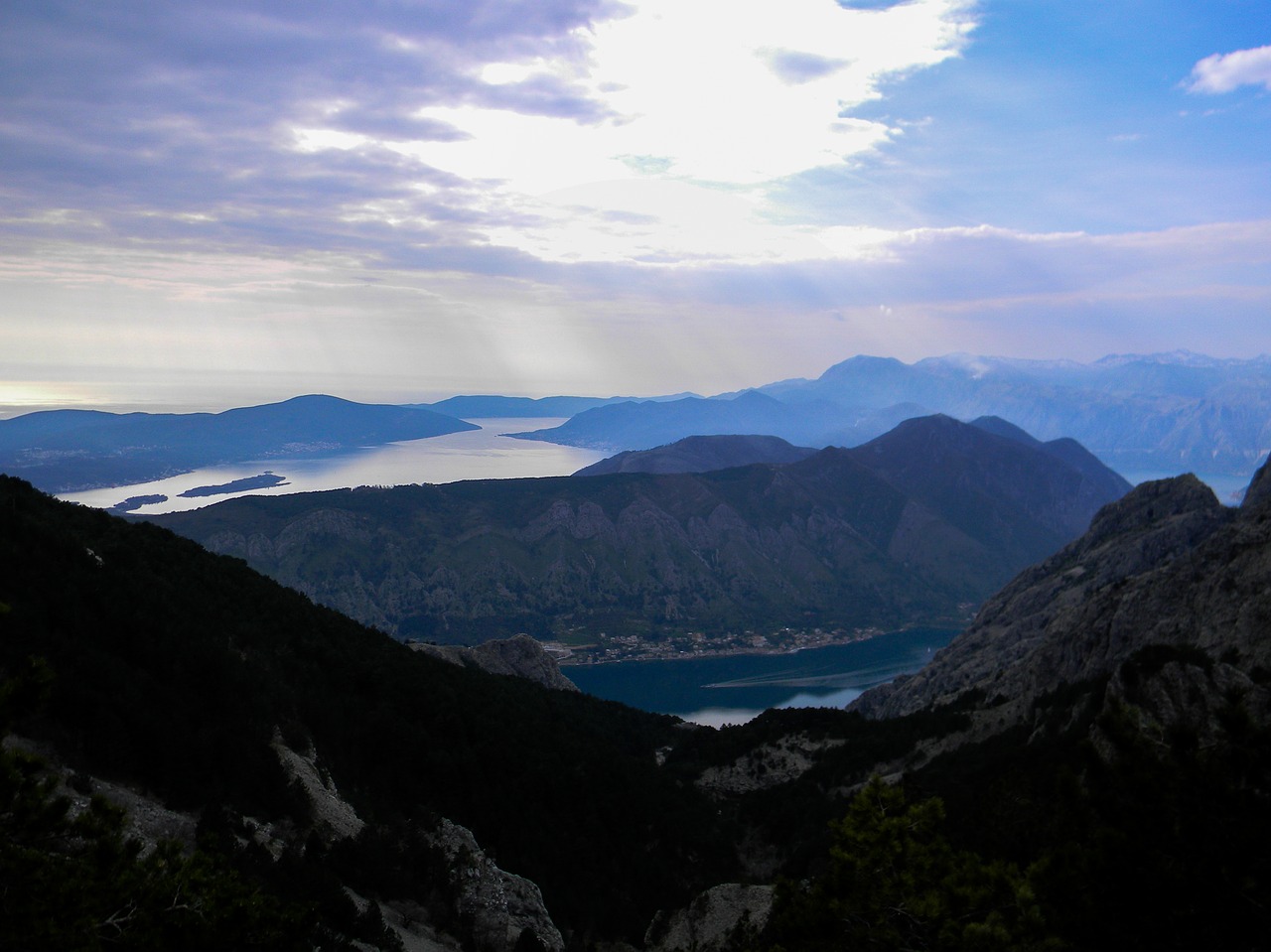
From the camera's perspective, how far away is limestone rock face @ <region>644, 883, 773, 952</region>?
35281 millimetres

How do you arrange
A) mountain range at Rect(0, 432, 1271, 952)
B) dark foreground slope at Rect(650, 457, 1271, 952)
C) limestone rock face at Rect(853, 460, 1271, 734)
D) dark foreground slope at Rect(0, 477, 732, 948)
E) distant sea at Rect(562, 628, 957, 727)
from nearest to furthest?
mountain range at Rect(0, 432, 1271, 952)
dark foreground slope at Rect(650, 457, 1271, 952)
dark foreground slope at Rect(0, 477, 732, 948)
limestone rock face at Rect(853, 460, 1271, 734)
distant sea at Rect(562, 628, 957, 727)

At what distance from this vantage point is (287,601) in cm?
5575

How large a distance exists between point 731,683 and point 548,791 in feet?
437

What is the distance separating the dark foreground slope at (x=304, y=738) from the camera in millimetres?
25688

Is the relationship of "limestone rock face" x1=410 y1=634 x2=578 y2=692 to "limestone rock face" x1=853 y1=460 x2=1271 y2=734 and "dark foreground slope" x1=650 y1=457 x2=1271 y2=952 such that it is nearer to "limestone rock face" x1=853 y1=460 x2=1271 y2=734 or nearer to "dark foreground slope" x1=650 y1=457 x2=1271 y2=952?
"dark foreground slope" x1=650 y1=457 x2=1271 y2=952

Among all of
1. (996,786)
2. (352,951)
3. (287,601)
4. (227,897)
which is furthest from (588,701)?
(227,897)

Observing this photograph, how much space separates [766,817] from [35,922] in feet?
185

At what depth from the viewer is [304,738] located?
34531 mm

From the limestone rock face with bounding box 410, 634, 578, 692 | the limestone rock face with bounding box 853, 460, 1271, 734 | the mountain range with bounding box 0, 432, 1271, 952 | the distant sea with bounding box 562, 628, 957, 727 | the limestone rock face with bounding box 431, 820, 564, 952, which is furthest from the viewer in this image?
the distant sea with bounding box 562, 628, 957, 727

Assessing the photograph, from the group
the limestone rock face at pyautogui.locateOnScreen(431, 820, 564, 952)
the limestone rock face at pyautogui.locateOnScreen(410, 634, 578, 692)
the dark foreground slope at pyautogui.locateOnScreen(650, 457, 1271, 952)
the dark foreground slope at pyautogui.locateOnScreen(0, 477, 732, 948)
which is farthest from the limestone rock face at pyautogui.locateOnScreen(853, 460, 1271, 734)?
the limestone rock face at pyautogui.locateOnScreen(410, 634, 578, 692)

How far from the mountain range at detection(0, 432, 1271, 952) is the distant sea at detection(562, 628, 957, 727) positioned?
256 feet

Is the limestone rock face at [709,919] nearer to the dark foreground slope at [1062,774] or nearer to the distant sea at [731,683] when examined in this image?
the dark foreground slope at [1062,774]

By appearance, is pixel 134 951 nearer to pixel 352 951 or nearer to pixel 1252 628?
pixel 352 951

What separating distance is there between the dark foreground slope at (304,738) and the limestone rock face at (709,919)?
2.34 metres
